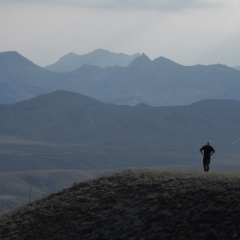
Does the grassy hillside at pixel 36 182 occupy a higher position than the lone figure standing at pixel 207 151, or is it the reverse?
the lone figure standing at pixel 207 151

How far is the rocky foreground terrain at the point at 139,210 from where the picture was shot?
1914cm

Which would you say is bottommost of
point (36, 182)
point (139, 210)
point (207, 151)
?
point (36, 182)

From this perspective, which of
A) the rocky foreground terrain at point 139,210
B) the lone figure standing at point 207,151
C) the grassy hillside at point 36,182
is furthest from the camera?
the grassy hillside at point 36,182

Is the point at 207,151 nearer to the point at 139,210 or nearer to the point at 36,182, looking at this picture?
the point at 139,210

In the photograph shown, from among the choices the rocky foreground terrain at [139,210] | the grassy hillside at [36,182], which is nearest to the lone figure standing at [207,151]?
the rocky foreground terrain at [139,210]

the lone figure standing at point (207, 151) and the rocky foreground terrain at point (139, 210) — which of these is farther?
the lone figure standing at point (207, 151)

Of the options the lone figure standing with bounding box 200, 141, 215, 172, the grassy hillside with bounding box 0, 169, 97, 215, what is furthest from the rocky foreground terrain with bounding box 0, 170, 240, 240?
the grassy hillside with bounding box 0, 169, 97, 215

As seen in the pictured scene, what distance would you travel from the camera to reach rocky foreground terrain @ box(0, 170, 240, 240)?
19.1 metres

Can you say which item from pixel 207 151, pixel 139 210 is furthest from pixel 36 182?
pixel 139 210

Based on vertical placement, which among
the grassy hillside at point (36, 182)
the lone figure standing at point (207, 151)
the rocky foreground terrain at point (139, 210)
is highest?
the lone figure standing at point (207, 151)

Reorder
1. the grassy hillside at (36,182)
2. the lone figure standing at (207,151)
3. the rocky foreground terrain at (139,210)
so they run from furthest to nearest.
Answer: the grassy hillside at (36,182)
the lone figure standing at (207,151)
the rocky foreground terrain at (139,210)

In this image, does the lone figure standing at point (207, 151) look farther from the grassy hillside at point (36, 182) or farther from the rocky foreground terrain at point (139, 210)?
the grassy hillside at point (36, 182)

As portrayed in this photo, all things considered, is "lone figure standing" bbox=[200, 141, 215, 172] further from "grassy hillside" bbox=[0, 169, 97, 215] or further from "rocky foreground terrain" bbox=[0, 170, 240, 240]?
"grassy hillside" bbox=[0, 169, 97, 215]

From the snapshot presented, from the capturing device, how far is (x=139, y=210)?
2122 cm
